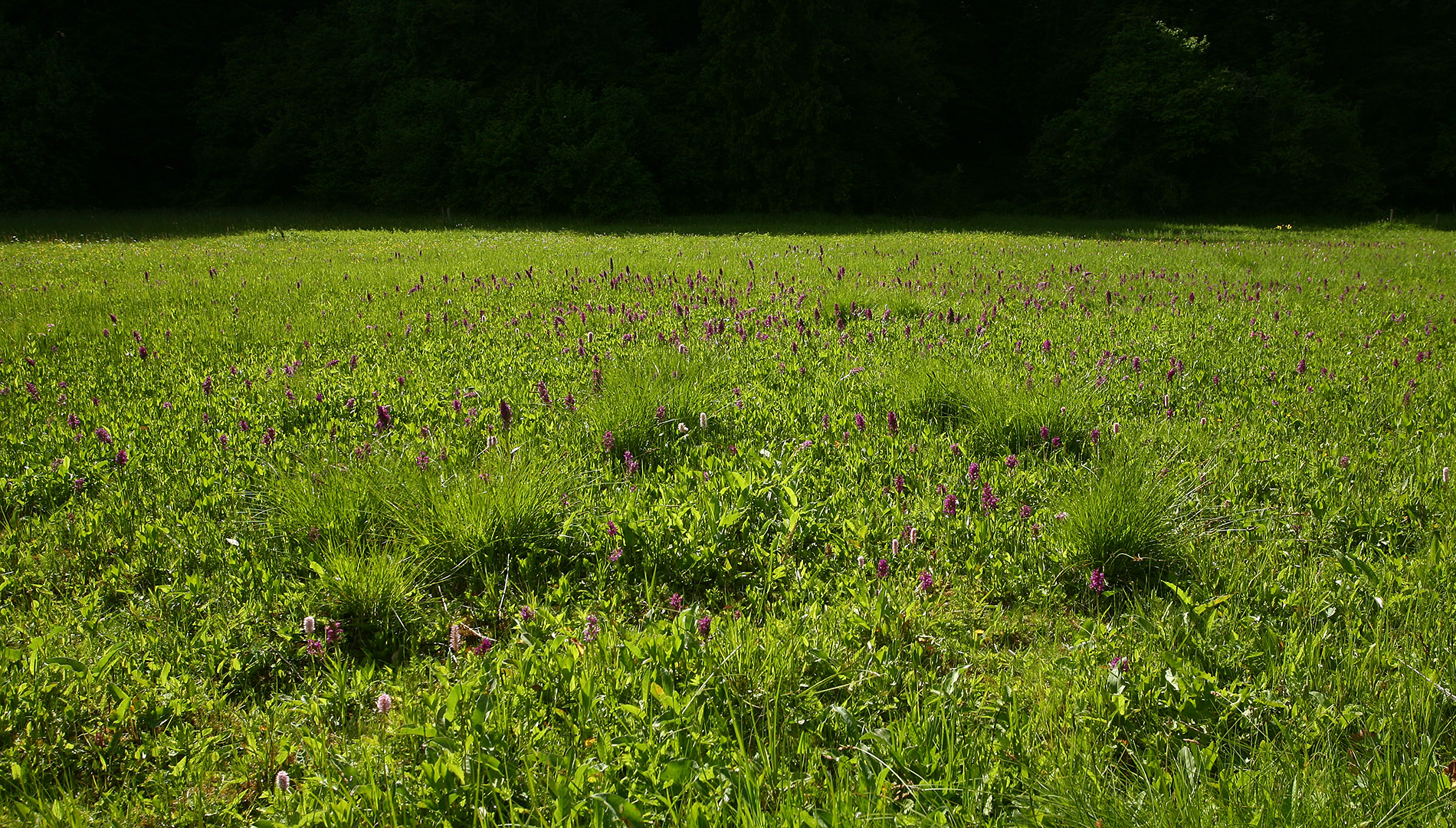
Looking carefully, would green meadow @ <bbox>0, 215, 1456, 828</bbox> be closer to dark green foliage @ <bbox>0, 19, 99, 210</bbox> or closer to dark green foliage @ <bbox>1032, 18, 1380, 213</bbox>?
Result: dark green foliage @ <bbox>1032, 18, 1380, 213</bbox>

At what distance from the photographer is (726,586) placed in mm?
2605

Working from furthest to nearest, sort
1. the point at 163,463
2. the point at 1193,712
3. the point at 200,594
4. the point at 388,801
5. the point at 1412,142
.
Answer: the point at 1412,142, the point at 163,463, the point at 200,594, the point at 1193,712, the point at 388,801

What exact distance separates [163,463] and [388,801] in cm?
264

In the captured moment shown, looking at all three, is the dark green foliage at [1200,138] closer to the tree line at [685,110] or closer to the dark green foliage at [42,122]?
the tree line at [685,110]

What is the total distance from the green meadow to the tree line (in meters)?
24.2

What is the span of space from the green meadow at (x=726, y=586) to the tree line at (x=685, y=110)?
24.2 m

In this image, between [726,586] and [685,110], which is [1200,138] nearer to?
[685,110]

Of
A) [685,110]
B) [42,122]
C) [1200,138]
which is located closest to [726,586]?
[685,110]

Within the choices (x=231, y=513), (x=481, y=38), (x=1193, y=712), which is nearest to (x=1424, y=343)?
(x=1193, y=712)

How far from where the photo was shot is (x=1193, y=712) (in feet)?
6.12

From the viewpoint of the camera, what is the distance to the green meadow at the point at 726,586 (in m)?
1.66

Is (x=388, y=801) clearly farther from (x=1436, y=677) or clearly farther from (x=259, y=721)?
(x=1436, y=677)

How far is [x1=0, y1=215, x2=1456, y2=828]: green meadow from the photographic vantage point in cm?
166

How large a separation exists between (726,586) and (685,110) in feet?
107
